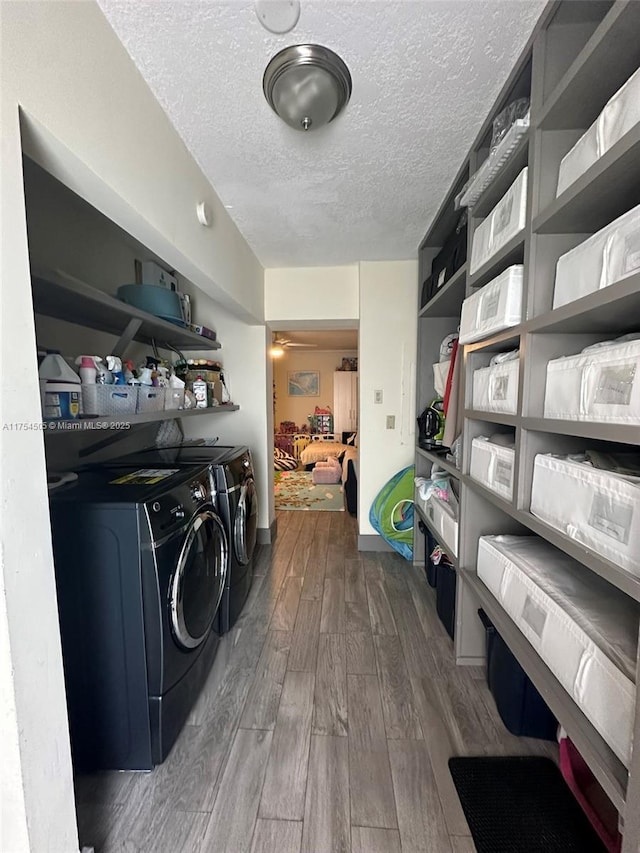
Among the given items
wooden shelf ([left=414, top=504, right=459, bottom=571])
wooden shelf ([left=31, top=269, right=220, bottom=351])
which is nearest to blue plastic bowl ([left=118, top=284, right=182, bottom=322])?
wooden shelf ([left=31, top=269, right=220, bottom=351])

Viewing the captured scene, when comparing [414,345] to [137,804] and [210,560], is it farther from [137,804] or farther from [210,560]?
[137,804]

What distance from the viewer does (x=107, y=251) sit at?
78.0 inches

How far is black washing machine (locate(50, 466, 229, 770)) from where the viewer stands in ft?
3.81

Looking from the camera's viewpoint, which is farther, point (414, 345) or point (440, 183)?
point (414, 345)

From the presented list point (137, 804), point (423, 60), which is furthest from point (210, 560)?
point (423, 60)

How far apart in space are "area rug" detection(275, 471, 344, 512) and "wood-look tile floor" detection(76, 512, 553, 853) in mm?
1988

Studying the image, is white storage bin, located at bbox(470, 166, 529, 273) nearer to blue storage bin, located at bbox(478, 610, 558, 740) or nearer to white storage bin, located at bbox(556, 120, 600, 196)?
white storage bin, located at bbox(556, 120, 600, 196)

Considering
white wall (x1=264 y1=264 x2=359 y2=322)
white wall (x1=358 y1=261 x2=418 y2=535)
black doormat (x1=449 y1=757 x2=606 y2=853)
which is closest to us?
black doormat (x1=449 y1=757 x2=606 y2=853)

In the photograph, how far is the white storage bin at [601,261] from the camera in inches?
28.3

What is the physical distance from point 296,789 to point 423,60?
2320mm

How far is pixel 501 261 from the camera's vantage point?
4.19 feet

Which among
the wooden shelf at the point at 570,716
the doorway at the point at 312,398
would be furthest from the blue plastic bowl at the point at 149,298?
the doorway at the point at 312,398

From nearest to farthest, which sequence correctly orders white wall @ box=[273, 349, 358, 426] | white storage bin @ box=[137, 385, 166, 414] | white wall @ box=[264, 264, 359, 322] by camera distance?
white storage bin @ box=[137, 385, 166, 414] < white wall @ box=[264, 264, 359, 322] < white wall @ box=[273, 349, 358, 426]

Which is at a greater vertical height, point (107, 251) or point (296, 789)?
point (107, 251)
